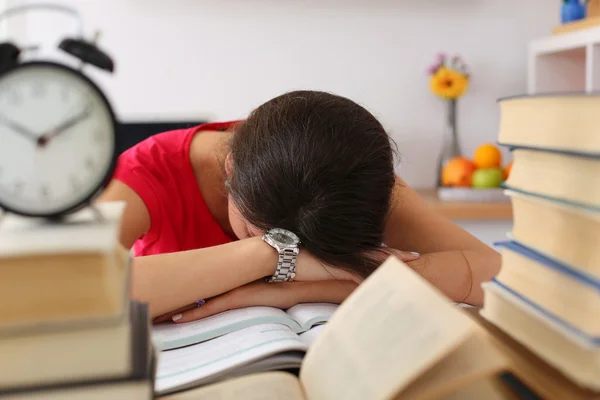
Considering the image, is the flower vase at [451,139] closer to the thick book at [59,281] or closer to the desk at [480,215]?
the desk at [480,215]

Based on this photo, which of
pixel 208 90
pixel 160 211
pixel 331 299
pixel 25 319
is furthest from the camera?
pixel 208 90

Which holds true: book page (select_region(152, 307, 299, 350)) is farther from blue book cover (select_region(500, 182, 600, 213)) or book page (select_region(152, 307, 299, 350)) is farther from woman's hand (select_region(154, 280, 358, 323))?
blue book cover (select_region(500, 182, 600, 213))

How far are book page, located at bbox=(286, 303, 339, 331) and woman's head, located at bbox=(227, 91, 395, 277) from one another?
0.08m

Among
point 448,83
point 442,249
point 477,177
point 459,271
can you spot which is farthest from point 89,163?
point 448,83

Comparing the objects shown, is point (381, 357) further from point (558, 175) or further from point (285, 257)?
point (285, 257)

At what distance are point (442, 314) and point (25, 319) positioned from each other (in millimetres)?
241

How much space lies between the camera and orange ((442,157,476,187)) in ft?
7.63

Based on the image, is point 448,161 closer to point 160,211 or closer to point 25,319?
point 160,211

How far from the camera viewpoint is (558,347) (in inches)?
15.8

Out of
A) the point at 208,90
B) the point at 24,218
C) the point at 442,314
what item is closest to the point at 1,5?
the point at 208,90

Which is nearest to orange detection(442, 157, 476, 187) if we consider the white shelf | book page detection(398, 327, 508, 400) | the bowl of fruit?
the bowl of fruit

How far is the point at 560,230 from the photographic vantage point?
1.40 ft

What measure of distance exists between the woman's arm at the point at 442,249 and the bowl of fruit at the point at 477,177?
1046 millimetres

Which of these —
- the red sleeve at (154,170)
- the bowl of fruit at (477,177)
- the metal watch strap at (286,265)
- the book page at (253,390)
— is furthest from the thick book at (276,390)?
the bowl of fruit at (477,177)
